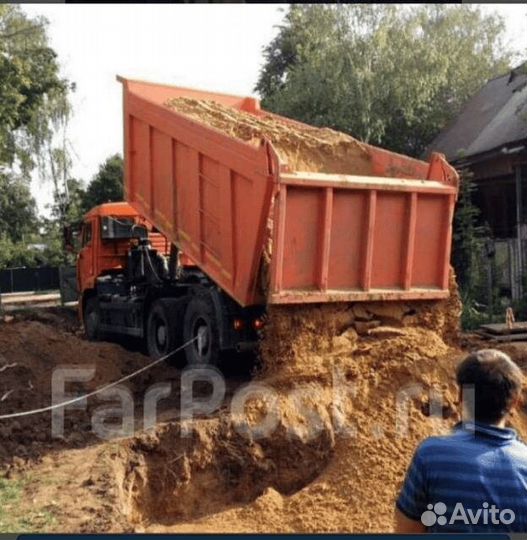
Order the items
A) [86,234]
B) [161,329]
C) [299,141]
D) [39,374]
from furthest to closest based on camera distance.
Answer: [86,234] → [161,329] → [39,374] → [299,141]

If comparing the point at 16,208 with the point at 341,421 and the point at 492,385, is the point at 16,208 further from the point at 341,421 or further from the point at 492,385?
the point at 492,385

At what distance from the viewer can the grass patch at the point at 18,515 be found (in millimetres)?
4902

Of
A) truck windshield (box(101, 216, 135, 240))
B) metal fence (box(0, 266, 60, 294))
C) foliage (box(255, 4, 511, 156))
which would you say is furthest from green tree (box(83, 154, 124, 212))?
truck windshield (box(101, 216, 135, 240))

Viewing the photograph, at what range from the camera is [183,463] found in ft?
20.9

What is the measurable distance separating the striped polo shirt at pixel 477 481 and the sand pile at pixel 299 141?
579cm

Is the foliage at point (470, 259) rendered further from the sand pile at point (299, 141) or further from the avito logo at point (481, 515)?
the avito logo at point (481, 515)

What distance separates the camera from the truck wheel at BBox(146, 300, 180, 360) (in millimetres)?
9062

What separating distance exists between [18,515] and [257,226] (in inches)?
130

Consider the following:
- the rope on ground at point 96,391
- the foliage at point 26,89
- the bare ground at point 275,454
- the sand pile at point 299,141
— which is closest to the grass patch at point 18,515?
the bare ground at point 275,454

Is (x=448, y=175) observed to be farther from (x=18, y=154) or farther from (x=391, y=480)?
(x=18, y=154)

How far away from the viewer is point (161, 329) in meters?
9.47

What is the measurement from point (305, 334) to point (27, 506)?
2900mm

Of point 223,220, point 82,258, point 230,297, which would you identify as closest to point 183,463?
point 230,297

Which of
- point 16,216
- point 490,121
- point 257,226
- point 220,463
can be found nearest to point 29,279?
point 16,216
